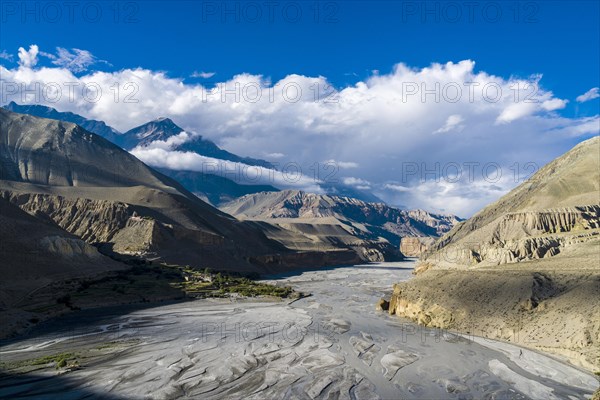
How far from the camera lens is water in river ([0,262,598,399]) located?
29266mm

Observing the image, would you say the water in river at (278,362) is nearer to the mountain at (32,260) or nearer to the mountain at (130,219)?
the mountain at (32,260)

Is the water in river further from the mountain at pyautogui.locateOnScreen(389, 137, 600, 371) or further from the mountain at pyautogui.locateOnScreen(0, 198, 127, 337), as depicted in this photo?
the mountain at pyautogui.locateOnScreen(0, 198, 127, 337)

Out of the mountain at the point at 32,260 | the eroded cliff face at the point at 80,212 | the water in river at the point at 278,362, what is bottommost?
the water in river at the point at 278,362

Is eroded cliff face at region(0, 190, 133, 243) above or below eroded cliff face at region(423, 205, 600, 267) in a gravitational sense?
above

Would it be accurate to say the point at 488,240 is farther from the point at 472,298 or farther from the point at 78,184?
the point at 78,184

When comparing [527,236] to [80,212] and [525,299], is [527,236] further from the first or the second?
[80,212]

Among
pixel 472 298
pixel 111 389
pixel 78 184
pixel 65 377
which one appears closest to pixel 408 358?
pixel 472 298

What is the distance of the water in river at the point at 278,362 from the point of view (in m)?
29.3

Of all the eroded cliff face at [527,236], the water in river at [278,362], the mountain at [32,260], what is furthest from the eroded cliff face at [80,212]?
the eroded cliff face at [527,236]

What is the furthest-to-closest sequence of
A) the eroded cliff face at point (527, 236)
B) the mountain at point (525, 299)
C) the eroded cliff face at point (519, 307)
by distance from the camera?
the eroded cliff face at point (527, 236), the mountain at point (525, 299), the eroded cliff face at point (519, 307)

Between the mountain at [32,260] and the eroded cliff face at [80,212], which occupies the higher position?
the eroded cliff face at [80,212]

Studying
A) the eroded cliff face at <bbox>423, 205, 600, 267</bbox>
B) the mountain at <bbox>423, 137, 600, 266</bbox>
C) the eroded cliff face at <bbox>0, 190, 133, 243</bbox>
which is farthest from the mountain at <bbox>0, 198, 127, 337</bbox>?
the mountain at <bbox>423, 137, 600, 266</bbox>

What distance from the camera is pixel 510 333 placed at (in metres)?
44.4

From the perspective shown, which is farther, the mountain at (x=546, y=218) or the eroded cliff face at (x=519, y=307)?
the mountain at (x=546, y=218)
